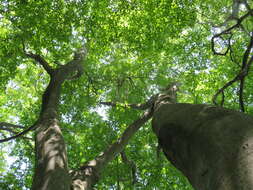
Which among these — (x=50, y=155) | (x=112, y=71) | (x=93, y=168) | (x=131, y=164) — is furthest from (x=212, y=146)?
(x=112, y=71)

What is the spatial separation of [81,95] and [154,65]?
13.7 ft

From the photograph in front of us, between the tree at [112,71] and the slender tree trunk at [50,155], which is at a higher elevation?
the tree at [112,71]

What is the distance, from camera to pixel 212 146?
1994 millimetres

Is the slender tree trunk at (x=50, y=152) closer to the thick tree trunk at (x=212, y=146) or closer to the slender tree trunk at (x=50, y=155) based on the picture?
the slender tree trunk at (x=50, y=155)

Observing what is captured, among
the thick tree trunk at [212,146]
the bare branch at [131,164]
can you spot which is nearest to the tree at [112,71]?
the bare branch at [131,164]

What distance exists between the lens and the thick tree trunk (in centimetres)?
162

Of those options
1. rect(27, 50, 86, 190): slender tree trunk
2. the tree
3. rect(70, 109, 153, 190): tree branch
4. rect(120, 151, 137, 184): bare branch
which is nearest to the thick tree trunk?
rect(27, 50, 86, 190): slender tree trunk

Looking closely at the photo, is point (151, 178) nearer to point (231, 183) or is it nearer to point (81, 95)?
point (81, 95)

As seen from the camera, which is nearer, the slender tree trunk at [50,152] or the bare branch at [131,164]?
the slender tree trunk at [50,152]

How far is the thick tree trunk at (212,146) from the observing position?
162cm

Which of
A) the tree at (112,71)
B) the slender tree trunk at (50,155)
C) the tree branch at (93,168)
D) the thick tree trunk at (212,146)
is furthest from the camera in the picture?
the tree at (112,71)

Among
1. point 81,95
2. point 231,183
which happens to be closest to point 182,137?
A: point 231,183

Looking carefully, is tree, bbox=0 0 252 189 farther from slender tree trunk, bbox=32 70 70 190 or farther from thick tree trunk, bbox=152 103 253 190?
thick tree trunk, bbox=152 103 253 190

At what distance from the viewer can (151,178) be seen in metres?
8.77
